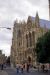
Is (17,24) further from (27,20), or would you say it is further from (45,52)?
(45,52)

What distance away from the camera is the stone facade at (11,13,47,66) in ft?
262

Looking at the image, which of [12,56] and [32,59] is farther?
[12,56]

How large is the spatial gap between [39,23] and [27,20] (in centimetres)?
665

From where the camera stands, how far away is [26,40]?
284ft

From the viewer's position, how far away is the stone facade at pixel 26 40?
80.0 metres

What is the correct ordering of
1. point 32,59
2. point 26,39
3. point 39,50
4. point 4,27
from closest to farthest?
point 4,27 < point 39,50 < point 32,59 < point 26,39

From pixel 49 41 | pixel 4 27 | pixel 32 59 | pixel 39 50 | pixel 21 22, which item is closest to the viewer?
pixel 4 27

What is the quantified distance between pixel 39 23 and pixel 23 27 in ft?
32.6

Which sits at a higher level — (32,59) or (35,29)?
Answer: (35,29)

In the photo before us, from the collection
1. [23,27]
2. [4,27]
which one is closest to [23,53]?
[23,27]

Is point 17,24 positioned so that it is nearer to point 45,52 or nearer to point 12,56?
point 12,56

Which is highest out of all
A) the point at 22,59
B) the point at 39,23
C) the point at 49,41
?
the point at 39,23

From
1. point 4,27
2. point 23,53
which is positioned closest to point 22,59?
point 23,53

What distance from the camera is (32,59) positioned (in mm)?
79625
